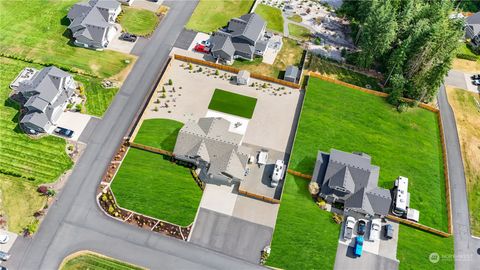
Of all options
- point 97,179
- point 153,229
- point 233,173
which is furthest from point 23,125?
point 233,173

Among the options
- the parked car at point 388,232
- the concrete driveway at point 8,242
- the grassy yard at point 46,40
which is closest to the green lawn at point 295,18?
the grassy yard at point 46,40

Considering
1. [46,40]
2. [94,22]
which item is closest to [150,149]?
[94,22]

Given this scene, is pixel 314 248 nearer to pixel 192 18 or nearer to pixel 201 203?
pixel 201 203

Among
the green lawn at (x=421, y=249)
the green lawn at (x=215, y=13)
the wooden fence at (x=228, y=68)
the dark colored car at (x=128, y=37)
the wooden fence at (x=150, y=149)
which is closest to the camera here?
the green lawn at (x=421, y=249)

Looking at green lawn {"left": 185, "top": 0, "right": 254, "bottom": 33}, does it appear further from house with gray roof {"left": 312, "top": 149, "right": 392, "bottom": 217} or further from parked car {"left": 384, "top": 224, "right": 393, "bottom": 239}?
parked car {"left": 384, "top": 224, "right": 393, "bottom": 239}

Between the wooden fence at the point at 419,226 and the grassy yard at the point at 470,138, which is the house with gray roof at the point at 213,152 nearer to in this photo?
the wooden fence at the point at 419,226

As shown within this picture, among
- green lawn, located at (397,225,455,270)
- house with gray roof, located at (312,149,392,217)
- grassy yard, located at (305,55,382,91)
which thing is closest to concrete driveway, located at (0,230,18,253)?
house with gray roof, located at (312,149,392,217)

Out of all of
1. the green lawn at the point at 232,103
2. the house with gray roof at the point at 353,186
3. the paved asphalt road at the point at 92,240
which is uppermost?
the green lawn at the point at 232,103
